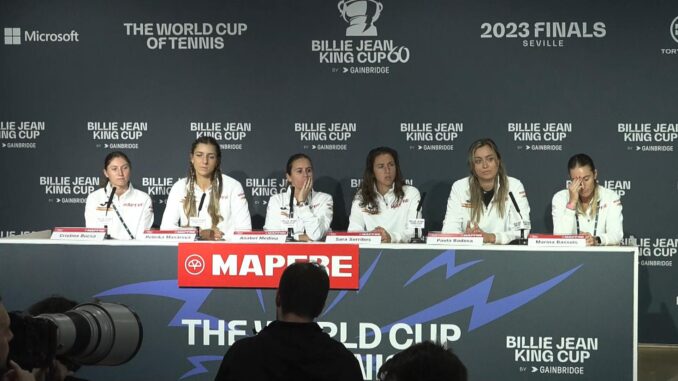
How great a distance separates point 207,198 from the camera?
6695mm

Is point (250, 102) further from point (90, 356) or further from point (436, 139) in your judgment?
point (90, 356)

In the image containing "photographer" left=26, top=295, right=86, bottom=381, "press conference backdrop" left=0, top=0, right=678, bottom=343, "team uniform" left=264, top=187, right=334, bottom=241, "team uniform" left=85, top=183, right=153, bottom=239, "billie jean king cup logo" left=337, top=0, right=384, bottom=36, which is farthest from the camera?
"billie jean king cup logo" left=337, top=0, right=384, bottom=36

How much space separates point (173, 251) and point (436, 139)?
277 cm

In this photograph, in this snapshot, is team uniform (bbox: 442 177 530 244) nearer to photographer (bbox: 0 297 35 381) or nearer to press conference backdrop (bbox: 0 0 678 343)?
press conference backdrop (bbox: 0 0 678 343)

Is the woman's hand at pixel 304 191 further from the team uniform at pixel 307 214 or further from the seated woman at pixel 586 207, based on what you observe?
the seated woman at pixel 586 207

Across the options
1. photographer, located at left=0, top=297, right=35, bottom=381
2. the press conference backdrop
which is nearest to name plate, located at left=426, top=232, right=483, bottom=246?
the press conference backdrop

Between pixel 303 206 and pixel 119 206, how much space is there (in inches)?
54.1

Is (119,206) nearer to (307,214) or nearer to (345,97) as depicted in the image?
(307,214)

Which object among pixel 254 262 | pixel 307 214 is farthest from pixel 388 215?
pixel 254 262

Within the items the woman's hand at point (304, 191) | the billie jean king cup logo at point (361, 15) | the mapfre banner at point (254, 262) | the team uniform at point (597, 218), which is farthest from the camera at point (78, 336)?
the billie jean king cup logo at point (361, 15)

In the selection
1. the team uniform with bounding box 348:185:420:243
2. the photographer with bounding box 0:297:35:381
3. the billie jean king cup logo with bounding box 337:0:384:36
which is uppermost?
the billie jean king cup logo with bounding box 337:0:384:36

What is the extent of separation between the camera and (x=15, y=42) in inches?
310

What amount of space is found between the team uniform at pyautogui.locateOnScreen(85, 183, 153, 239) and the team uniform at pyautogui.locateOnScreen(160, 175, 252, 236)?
29 cm

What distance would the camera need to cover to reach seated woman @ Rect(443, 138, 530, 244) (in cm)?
628
